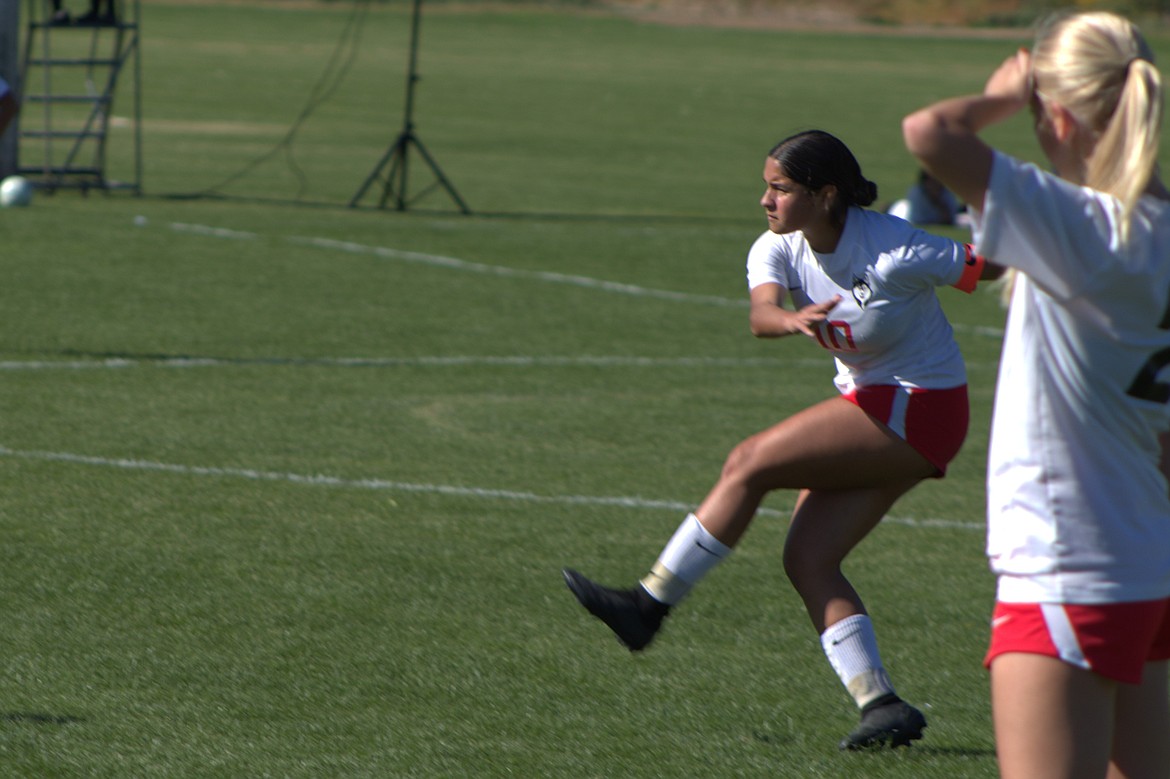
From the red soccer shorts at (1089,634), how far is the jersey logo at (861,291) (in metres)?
1.92

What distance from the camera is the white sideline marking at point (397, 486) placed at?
8.38 m

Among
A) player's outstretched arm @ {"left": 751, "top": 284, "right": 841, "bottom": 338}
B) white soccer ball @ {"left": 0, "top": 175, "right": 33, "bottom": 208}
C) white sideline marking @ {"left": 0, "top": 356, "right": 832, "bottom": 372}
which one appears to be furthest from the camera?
white soccer ball @ {"left": 0, "top": 175, "right": 33, "bottom": 208}

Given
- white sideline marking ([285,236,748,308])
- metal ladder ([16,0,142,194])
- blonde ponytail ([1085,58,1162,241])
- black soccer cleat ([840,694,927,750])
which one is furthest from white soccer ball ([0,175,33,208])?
blonde ponytail ([1085,58,1162,241])

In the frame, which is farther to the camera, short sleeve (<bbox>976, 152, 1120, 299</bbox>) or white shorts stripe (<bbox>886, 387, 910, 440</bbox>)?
white shorts stripe (<bbox>886, 387, 910, 440</bbox>)

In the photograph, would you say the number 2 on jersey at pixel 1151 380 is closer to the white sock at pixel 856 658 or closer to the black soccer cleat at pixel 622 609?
the white sock at pixel 856 658

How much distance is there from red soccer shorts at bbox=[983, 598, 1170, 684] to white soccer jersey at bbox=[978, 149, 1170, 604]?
0.03 metres

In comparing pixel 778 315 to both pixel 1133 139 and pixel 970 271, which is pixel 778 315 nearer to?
pixel 970 271

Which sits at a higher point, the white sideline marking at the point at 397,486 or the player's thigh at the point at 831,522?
the player's thigh at the point at 831,522

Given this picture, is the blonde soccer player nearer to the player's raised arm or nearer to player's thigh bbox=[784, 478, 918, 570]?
the player's raised arm

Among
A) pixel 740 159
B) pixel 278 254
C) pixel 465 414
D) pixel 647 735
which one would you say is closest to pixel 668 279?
pixel 278 254

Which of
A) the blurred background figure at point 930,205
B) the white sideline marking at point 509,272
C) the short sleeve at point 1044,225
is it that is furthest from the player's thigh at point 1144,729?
the blurred background figure at point 930,205

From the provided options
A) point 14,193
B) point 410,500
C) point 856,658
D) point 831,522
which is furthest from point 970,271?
point 14,193

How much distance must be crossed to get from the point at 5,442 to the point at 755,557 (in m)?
4.05

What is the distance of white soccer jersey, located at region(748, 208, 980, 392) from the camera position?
5070mm
